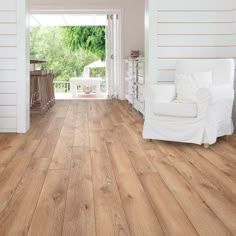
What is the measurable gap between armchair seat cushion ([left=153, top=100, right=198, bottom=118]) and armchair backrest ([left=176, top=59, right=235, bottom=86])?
62 centimetres

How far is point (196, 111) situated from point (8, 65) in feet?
7.64

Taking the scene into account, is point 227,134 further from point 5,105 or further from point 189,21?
point 5,105

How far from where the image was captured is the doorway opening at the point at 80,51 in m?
9.62

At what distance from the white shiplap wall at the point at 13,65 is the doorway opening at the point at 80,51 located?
4287mm

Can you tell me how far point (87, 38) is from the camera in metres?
13.5

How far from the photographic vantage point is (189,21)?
16.2ft

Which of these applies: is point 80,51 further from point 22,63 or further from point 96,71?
point 22,63

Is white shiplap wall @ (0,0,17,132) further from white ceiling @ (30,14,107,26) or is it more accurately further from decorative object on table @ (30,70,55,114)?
white ceiling @ (30,14,107,26)

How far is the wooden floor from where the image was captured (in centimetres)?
197


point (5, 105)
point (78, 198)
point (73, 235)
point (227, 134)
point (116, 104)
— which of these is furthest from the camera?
point (116, 104)

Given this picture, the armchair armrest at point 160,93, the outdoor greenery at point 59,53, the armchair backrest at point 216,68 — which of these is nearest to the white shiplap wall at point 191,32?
the armchair backrest at point 216,68

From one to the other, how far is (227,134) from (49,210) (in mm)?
2723

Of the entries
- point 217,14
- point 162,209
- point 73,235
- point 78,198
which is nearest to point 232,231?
point 162,209

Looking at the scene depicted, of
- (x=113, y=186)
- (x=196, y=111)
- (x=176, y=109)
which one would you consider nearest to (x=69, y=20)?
(x=176, y=109)
